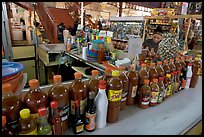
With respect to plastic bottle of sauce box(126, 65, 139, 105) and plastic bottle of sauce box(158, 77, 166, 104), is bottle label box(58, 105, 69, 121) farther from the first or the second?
A: plastic bottle of sauce box(158, 77, 166, 104)

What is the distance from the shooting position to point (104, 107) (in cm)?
80

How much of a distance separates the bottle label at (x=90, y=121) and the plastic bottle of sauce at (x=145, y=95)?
39cm

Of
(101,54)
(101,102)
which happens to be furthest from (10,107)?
(101,54)

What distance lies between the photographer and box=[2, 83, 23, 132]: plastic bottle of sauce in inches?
24.4

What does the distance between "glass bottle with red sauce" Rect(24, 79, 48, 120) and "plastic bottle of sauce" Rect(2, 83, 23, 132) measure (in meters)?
0.04

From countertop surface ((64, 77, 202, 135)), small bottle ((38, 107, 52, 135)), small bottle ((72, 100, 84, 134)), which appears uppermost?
small bottle ((38, 107, 52, 135))

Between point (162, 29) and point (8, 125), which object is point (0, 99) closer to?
point (8, 125)

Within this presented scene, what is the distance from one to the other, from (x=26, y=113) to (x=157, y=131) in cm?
65

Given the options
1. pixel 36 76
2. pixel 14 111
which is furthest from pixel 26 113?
pixel 36 76

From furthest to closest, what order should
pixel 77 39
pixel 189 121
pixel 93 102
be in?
1. pixel 77 39
2. pixel 189 121
3. pixel 93 102

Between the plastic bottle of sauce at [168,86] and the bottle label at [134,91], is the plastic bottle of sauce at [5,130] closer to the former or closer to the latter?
the bottle label at [134,91]

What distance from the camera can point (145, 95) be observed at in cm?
101

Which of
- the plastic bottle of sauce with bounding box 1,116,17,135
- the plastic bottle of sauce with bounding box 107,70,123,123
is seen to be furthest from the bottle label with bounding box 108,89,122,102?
the plastic bottle of sauce with bounding box 1,116,17,135

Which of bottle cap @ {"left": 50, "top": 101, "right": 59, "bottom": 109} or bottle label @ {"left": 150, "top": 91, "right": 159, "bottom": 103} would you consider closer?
bottle cap @ {"left": 50, "top": 101, "right": 59, "bottom": 109}
